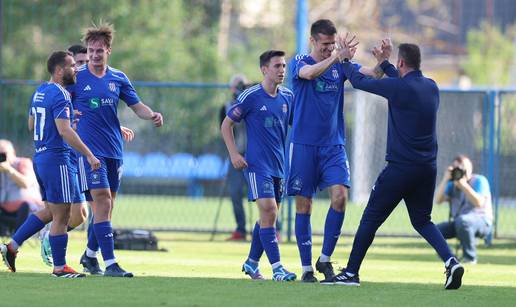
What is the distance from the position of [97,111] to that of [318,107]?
2.08 metres

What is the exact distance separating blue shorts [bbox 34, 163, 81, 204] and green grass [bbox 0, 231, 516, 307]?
2.44 ft

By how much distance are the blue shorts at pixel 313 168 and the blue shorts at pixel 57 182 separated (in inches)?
80.3

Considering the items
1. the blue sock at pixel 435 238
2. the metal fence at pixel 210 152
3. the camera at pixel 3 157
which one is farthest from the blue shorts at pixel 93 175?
the metal fence at pixel 210 152

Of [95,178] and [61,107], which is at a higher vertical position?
[61,107]

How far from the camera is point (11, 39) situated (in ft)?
124

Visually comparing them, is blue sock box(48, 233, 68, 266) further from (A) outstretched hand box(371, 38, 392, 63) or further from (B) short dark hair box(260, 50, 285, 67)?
(A) outstretched hand box(371, 38, 392, 63)

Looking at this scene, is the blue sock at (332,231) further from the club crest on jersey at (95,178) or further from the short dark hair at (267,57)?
the club crest on jersey at (95,178)

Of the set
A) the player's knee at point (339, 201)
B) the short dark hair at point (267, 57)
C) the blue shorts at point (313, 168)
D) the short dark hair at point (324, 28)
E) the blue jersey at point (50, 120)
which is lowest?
the player's knee at point (339, 201)

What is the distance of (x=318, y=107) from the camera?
40.5 ft

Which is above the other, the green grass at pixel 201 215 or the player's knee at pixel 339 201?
the player's knee at pixel 339 201

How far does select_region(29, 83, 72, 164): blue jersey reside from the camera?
1179cm

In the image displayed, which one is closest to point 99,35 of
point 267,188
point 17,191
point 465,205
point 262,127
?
point 262,127

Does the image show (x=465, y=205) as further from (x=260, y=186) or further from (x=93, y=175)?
(x=93, y=175)

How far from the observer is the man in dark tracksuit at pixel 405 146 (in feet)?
37.4
